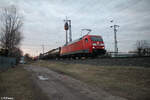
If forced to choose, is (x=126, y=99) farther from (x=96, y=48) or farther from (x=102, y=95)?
(x=96, y=48)

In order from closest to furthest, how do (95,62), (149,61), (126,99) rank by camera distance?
(126,99)
(149,61)
(95,62)

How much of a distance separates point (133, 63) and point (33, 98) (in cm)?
906

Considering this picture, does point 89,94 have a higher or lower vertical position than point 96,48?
lower

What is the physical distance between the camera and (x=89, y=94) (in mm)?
6613

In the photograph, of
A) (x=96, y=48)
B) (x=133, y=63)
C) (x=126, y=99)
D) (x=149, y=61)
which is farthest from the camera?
(x=96, y=48)

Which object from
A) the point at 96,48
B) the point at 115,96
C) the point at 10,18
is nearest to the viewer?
the point at 115,96

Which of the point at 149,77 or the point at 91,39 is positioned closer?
the point at 149,77

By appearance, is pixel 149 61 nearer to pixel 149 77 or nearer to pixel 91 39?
pixel 149 77

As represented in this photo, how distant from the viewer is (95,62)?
15.3m

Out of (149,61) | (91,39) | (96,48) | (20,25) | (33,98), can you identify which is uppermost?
(20,25)

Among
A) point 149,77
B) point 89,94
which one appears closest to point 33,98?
point 89,94

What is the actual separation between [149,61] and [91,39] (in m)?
9.00

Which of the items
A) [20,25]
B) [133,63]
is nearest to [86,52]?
[133,63]

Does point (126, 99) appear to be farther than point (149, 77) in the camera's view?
No
